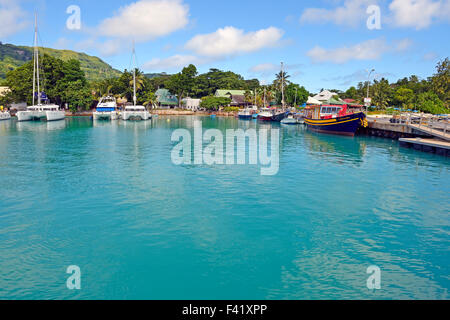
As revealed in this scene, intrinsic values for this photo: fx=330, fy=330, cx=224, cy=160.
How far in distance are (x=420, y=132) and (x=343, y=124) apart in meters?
12.3

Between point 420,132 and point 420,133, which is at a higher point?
point 420,132

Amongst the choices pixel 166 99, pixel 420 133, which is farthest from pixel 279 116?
pixel 166 99

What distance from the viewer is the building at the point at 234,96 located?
127812mm

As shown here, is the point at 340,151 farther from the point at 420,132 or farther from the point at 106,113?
the point at 106,113

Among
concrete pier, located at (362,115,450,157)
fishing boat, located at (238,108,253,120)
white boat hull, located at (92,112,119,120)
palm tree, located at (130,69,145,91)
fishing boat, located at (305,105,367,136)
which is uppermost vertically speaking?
palm tree, located at (130,69,145,91)

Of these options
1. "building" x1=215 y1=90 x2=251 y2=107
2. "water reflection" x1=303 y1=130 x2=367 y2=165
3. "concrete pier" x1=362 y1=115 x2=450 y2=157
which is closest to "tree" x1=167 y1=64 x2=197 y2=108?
"building" x1=215 y1=90 x2=251 y2=107

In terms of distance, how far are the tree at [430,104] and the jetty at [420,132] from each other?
77.7 feet

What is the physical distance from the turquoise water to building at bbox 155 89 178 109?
106482 millimetres

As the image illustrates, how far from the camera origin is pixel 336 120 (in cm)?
5400

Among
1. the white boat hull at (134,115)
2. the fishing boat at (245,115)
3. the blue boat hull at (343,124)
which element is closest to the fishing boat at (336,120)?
the blue boat hull at (343,124)

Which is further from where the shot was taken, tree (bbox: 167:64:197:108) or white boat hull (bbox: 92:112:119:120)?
tree (bbox: 167:64:197:108)

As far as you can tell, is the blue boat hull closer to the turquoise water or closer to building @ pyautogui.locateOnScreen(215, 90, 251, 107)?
the turquoise water

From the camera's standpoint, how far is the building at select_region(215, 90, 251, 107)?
12781 cm

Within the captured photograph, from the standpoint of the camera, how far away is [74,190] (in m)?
19.7
